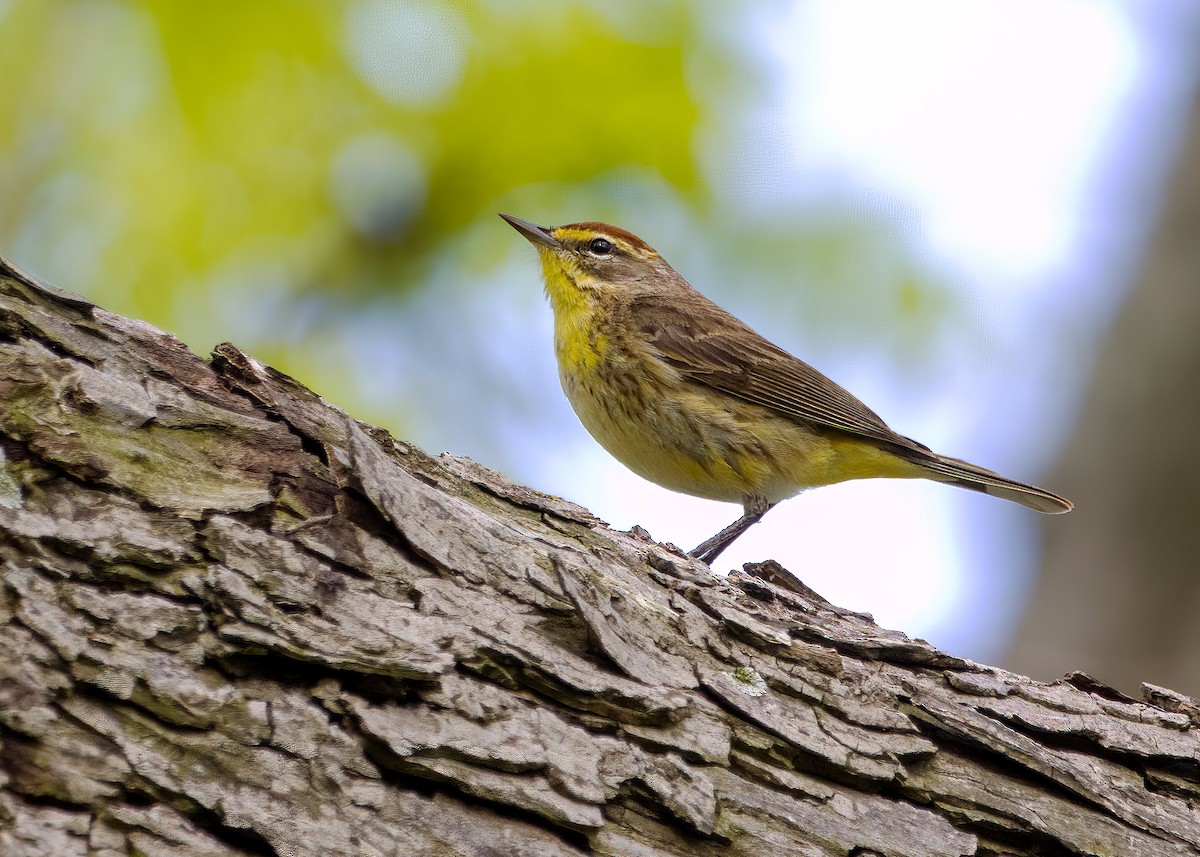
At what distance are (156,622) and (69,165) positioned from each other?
183 inches

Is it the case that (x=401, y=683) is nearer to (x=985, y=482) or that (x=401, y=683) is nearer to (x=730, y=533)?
(x=730, y=533)

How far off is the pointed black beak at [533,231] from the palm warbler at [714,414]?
0.04 feet

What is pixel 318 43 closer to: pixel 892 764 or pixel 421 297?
pixel 421 297

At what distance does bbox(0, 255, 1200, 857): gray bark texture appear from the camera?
8.09 feet

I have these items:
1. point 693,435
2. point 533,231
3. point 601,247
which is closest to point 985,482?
point 693,435

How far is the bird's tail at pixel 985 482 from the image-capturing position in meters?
6.22

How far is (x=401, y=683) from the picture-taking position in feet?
9.10

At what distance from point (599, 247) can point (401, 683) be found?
493 centimetres

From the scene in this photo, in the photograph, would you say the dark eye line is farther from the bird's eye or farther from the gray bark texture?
the gray bark texture

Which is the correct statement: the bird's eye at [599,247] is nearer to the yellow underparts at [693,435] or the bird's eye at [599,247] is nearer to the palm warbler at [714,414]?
the palm warbler at [714,414]

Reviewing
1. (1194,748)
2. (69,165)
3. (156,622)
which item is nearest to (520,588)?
(156,622)

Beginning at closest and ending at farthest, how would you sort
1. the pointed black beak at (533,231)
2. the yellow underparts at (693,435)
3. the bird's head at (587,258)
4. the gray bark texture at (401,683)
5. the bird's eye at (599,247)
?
1. the gray bark texture at (401,683)
2. the yellow underparts at (693,435)
3. the pointed black beak at (533,231)
4. the bird's head at (587,258)
5. the bird's eye at (599,247)

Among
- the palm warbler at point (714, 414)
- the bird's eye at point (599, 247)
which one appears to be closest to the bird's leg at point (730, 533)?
the palm warbler at point (714, 414)

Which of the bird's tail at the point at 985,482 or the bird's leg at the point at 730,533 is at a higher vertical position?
the bird's tail at the point at 985,482
